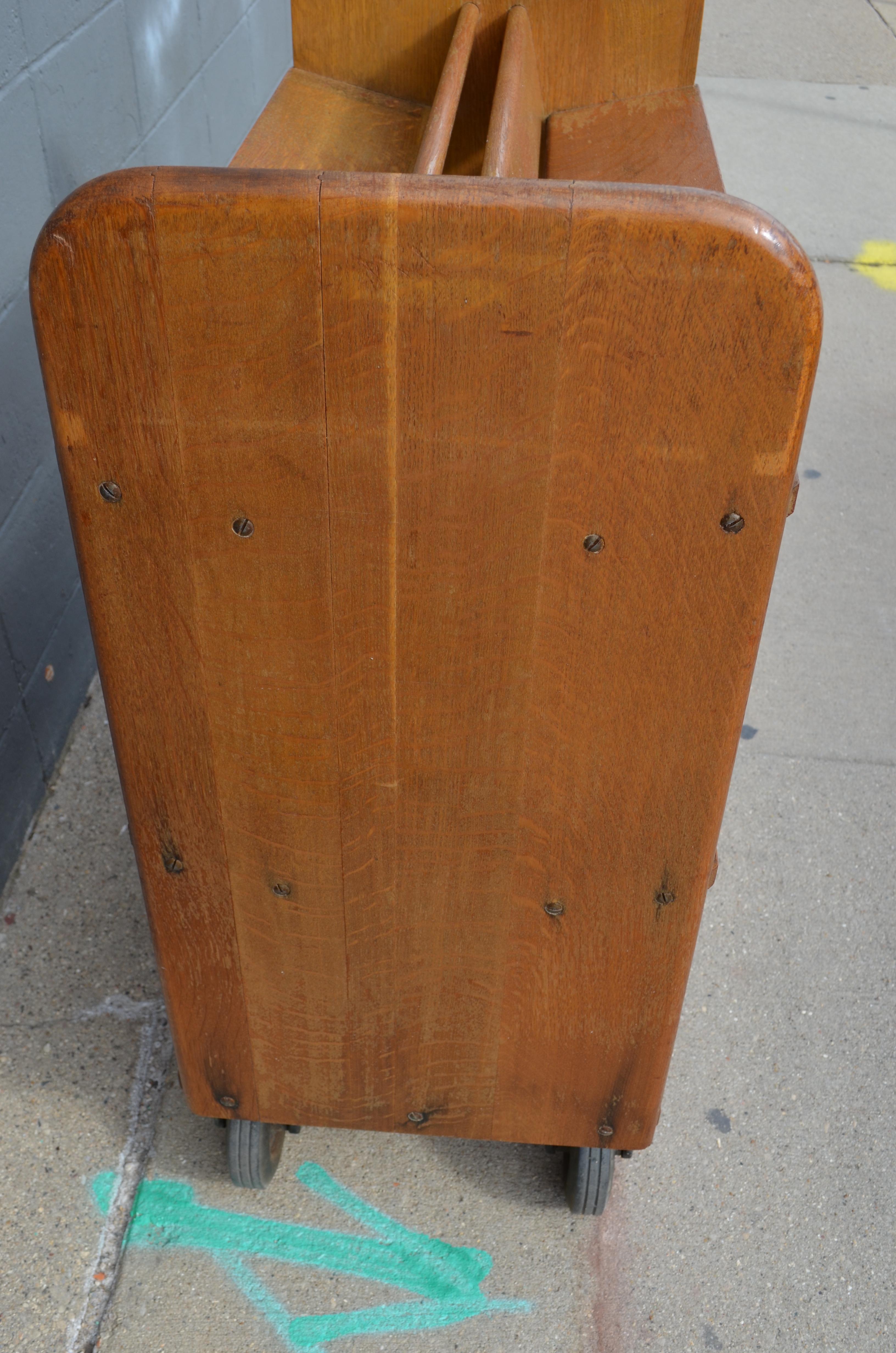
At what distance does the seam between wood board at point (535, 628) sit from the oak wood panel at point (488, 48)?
55.2 inches

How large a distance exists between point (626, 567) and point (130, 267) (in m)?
0.48

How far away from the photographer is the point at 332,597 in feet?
3.30

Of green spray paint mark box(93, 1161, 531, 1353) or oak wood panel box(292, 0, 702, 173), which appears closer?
green spray paint mark box(93, 1161, 531, 1353)

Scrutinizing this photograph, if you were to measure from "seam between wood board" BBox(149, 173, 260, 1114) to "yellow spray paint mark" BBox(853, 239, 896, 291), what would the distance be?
407 centimetres

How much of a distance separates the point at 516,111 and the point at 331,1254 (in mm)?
1630

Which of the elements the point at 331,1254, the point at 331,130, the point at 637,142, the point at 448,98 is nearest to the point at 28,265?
the point at 331,130

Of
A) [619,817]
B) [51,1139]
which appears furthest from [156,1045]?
[619,817]

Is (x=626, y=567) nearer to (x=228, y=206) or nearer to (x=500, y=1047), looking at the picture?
(x=228, y=206)

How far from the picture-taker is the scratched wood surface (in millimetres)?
832

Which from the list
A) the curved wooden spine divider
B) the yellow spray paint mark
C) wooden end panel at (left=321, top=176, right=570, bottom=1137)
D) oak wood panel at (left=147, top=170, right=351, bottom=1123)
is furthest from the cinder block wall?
the yellow spray paint mark

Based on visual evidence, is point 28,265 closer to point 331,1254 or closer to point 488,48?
point 488,48

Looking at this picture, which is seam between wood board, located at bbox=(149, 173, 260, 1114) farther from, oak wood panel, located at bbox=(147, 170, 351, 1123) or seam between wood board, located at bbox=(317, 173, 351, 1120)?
seam between wood board, located at bbox=(317, 173, 351, 1120)

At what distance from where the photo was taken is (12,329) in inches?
75.6

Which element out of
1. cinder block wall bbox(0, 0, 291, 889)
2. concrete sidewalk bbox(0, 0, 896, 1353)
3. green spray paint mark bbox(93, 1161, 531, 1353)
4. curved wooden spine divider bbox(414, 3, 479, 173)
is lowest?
concrete sidewalk bbox(0, 0, 896, 1353)
